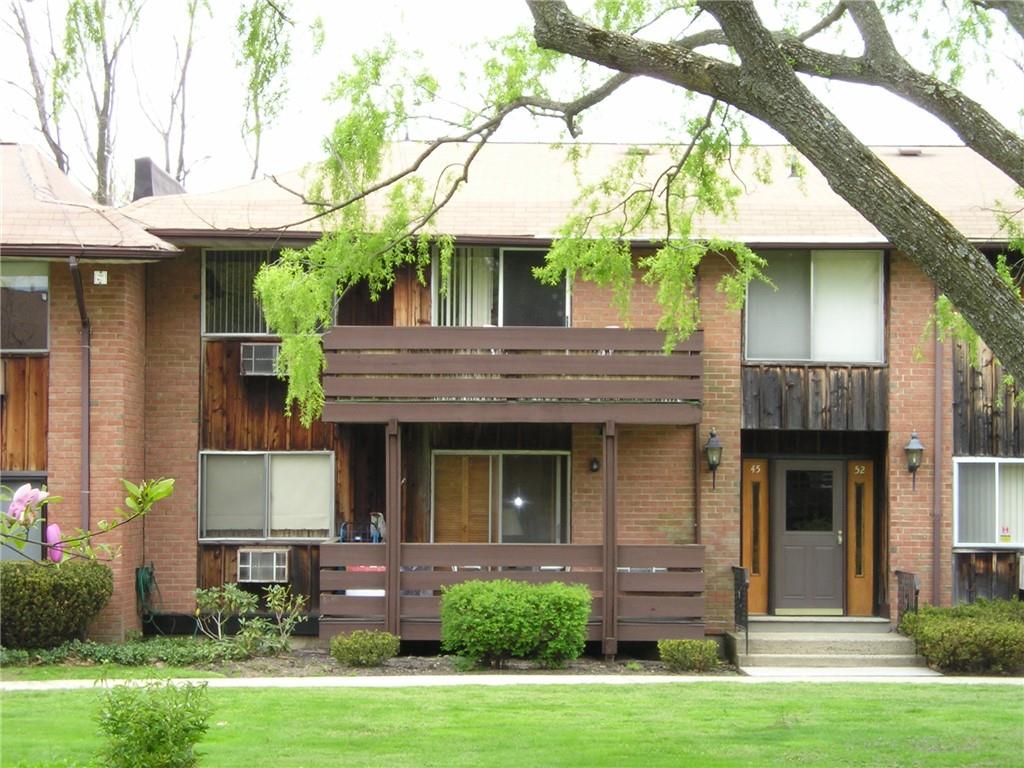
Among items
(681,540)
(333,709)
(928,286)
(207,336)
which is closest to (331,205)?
(333,709)

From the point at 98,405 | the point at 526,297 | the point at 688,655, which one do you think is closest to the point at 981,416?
the point at 688,655

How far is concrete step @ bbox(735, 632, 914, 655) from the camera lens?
1619 centimetres

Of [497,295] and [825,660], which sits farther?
[497,295]

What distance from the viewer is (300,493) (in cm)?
1722

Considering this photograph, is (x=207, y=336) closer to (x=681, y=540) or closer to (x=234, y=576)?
(x=234, y=576)

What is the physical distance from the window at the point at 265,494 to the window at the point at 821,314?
568cm

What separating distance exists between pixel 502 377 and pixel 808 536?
5.02 m

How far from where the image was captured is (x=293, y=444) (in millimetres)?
17234

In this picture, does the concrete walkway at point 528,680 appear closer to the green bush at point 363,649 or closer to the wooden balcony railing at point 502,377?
the green bush at point 363,649

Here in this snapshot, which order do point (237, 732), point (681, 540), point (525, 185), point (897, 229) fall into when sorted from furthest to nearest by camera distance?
point (525, 185)
point (681, 540)
point (237, 732)
point (897, 229)

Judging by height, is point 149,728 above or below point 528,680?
above

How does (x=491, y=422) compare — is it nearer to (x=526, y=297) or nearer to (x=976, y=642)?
(x=526, y=297)

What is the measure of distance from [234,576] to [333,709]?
585 cm

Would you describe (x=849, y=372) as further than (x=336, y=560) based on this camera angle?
Yes
